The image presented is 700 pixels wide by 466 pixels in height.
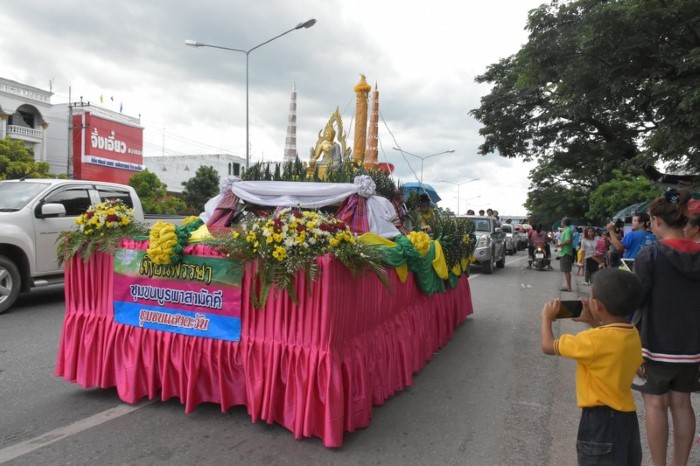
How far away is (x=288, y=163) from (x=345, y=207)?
1.18m

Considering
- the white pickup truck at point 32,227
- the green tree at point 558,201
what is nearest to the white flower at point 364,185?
the white pickup truck at point 32,227

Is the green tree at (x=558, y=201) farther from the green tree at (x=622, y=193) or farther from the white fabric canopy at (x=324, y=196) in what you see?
the white fabric canopy at (x=324, y=196)

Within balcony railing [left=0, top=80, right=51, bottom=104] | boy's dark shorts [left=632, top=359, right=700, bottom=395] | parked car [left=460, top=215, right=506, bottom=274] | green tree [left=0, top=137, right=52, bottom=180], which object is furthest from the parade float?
balcony railing [left=0, top=80, right=51, bottom=104]

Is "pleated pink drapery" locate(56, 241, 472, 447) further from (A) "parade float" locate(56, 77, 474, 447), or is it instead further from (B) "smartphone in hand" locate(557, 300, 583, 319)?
(B) "smartphone in hand" locate(557, 300, 583, 319)

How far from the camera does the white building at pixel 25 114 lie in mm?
32750

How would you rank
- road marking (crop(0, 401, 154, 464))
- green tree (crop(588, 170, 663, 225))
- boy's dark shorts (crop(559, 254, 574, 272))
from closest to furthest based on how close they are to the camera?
road marking (crop(0, 401, 154, 464)) → boy's dark shorts (crop(559, 254, 574, 272)) → green tree (crop(588, 170, 663, 225))

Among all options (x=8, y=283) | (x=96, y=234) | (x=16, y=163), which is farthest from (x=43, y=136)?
(x=96, y=234)

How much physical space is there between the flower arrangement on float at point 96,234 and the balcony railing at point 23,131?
3608cm

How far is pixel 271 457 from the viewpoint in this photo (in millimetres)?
3156

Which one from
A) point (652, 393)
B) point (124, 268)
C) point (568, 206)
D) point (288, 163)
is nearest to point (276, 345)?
point (124, 268)

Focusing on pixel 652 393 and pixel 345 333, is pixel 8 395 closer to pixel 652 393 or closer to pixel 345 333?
pixel 345 333

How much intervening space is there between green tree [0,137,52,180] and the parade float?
894 inches

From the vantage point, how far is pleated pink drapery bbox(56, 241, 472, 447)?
11.0ft

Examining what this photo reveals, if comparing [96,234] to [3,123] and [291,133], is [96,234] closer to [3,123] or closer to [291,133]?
[291,133]
